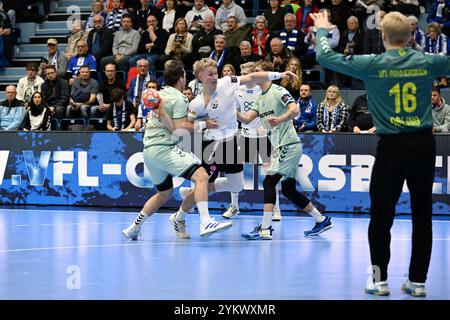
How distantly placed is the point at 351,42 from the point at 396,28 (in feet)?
34.5

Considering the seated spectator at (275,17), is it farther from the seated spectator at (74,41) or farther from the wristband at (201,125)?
the wristband at (201,125)

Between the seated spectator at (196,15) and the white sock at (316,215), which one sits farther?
the seated spectator at (196,15)

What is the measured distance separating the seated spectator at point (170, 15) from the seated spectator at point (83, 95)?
8.23ft

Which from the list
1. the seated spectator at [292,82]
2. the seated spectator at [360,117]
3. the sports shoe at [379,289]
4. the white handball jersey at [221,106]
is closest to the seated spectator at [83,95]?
the seated spectator at [292,82]

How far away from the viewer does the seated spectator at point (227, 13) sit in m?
19.5

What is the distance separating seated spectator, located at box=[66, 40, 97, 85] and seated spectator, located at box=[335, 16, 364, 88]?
17.1ft

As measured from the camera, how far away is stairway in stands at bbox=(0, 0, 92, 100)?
21.8 meters

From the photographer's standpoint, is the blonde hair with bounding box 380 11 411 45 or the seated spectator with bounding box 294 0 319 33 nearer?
the blonde hair with bounding box 380 11 411 45

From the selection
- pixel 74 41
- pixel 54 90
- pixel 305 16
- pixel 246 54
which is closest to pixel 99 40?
pixel 74 41

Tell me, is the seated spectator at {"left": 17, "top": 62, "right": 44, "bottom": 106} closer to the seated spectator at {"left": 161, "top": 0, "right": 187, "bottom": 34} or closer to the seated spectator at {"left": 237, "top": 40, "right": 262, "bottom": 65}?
the seated spectator at {"left": 161, "top": 0, "right": 187, "bottom": 34}

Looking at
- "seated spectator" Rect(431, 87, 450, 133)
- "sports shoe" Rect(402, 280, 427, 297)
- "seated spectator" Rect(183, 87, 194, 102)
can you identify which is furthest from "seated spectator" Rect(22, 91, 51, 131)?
"sports shoe" Rect(402, 280, 427, 297)

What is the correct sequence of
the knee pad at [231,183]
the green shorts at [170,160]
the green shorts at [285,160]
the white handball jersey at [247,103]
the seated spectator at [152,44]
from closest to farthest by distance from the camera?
1. the green shorts at [170,160]
2. the green shorts at [285,160]
3. the knee pad at [231,183]
4. the white handball jersey at [247,103]
5. the seated spectator at [152,44]

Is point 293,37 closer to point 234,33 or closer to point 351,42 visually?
point 351,42

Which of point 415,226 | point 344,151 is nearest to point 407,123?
point 415,226
